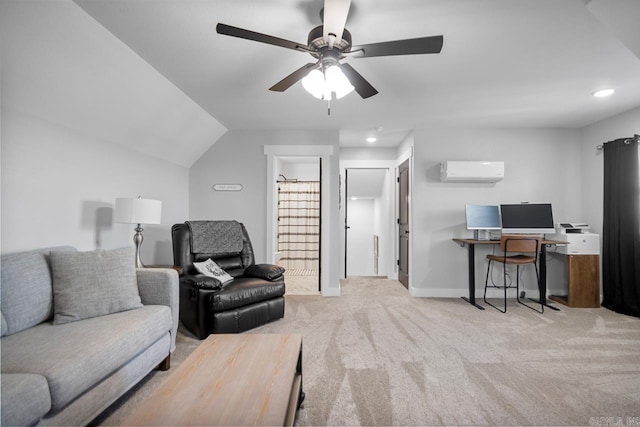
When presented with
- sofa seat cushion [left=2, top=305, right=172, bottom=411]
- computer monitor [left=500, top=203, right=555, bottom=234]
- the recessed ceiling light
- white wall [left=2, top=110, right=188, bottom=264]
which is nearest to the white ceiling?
the recessed ceiling light

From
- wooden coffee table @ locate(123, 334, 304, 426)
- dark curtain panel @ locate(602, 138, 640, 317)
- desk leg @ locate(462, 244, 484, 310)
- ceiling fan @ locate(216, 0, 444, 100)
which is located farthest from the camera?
desk leg @ locate(462, 244, 484, 310)

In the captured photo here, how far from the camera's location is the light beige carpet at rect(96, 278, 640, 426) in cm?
174

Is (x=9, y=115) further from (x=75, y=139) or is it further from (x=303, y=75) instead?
(x=303, y=75)

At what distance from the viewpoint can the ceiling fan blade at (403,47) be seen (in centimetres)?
165

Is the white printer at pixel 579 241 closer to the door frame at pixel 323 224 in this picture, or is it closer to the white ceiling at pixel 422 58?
the white ceiling at pixel 422 58

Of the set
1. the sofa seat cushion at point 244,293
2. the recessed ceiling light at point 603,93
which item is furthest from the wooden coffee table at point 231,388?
the recessed ceiling light at point 603,93

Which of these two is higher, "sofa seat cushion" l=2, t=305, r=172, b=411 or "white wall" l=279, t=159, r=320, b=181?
"white wall" l=279, t=159, r=320, b=181

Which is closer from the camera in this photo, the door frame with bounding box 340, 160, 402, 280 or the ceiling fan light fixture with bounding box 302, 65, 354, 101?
the ceiling fan light fixture with bounding box 302, 65, 354, 101

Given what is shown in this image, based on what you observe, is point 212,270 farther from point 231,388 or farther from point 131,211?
point 231,388

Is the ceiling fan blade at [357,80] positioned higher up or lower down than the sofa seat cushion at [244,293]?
higher up

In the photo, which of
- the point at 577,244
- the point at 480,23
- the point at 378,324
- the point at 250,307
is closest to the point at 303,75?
the point at 480,23

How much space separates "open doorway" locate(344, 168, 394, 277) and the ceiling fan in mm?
3445

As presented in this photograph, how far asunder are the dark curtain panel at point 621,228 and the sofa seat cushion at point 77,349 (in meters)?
4.83

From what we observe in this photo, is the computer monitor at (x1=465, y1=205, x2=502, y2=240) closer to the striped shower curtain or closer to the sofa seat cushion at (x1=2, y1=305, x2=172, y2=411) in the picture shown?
the striped shower curtain
